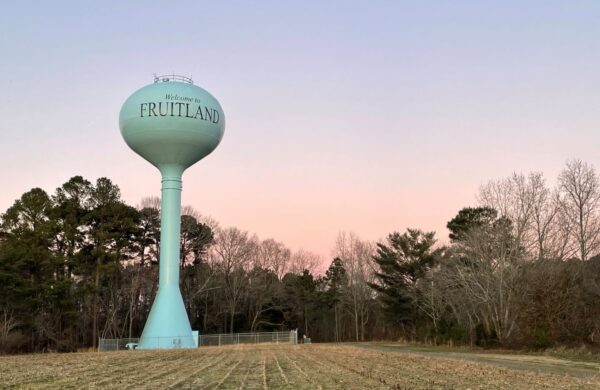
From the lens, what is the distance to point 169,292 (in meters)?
36.7

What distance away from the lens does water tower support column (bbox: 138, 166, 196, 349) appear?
35625 mm

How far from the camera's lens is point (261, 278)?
6519 cm

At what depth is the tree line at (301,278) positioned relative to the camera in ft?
113

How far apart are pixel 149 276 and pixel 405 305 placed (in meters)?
25.0

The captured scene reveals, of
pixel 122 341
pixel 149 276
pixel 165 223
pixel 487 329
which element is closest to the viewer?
pixel 487 329

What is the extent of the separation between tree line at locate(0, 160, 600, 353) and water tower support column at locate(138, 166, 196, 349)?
31.7 ft

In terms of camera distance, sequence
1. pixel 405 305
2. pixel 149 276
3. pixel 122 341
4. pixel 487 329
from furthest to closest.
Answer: pixel 405 305
pixel 149 276
pixel 122 341
pixel 487 329

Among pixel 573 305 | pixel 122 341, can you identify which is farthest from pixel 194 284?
pixel 573 305

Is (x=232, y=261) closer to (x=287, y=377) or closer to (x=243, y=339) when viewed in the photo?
(x=243, y=339)

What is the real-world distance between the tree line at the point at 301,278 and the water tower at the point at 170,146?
10039 mm

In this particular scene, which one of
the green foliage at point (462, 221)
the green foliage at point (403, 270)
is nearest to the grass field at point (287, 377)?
the green foliage at point (462, 221)

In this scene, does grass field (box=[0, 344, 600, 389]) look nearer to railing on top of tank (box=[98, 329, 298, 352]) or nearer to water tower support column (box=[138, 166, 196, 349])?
water tower support column (box=[138, 166, 196, 349])

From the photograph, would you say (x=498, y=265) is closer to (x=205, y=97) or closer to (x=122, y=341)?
(x=205, y=97)

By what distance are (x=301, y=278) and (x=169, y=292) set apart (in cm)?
3547
